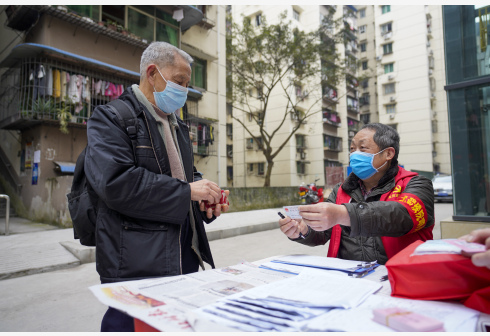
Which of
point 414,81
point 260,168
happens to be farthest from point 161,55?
point 414,81

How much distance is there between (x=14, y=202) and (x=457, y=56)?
11641mm

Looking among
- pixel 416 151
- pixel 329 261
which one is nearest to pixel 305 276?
pixel 329 261

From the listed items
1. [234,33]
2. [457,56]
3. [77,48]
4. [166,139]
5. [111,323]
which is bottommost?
[111,323]

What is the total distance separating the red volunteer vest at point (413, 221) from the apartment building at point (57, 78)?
7129 mm

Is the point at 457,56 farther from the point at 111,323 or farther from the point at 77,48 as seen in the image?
the point at 77,48

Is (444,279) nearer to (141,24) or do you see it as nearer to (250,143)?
(141,24)

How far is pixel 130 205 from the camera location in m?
1.34

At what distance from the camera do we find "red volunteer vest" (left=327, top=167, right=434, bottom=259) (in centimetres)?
158

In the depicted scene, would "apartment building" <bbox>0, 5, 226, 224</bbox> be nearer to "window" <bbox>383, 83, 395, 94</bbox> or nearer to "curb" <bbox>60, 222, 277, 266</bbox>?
"curb" <bbox>60, 222, 277, 266</bbox>

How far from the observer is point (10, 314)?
287 cm

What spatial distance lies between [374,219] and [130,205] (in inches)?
42.9

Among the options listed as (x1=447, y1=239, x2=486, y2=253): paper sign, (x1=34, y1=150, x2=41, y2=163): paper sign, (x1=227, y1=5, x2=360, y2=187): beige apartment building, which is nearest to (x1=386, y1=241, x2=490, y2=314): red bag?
(x1=447, y1=239, x2=486, y2=253): paper sign
